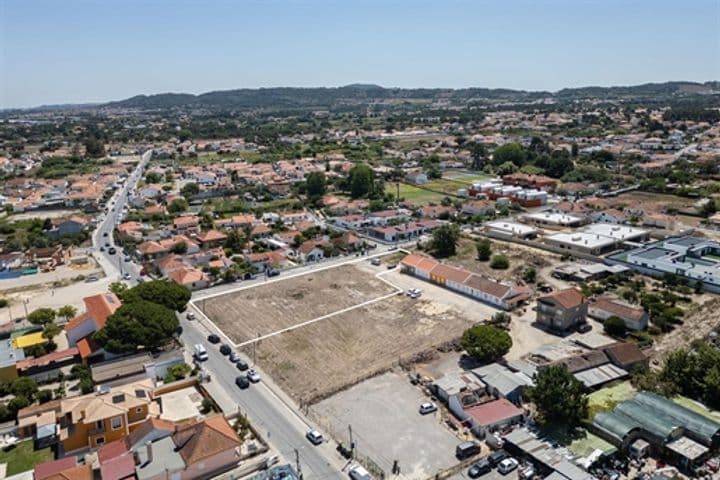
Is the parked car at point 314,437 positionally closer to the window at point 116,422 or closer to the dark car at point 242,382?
the dark car at point 242,382

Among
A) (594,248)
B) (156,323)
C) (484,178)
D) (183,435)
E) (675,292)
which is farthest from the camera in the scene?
(484,178)

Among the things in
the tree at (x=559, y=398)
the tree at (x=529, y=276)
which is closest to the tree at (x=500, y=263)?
the tree at (x=529, y=276)

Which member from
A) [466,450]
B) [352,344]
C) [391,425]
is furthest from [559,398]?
[352,344]

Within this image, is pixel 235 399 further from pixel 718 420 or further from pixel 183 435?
pixel 718 420

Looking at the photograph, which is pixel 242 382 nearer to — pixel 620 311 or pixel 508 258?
pixel 620 311

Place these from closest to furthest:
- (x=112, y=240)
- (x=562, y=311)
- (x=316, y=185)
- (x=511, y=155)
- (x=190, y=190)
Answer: (x=562, y=311) < (x=112, y=240) < (x=316, y=185) < (x=190, y=190) < (x=511, y=155)

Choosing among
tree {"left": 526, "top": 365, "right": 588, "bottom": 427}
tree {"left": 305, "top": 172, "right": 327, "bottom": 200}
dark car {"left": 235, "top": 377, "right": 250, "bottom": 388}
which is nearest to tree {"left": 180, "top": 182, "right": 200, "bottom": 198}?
tree {"left": 305, "top": 172, "right": 327, "bottom": 200}

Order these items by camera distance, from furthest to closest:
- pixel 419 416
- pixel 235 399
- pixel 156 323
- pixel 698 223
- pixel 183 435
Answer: pixel 698 223 → pixel 156 323 → pixel 235 399 → pixel 419 416 → pixel 183 435

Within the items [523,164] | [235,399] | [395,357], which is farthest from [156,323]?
[523,164]
